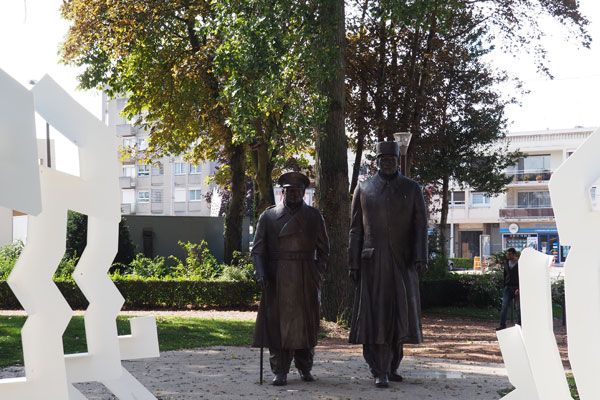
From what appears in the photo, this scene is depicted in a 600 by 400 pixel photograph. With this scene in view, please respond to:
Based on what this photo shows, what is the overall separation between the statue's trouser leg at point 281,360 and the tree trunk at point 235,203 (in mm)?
15129

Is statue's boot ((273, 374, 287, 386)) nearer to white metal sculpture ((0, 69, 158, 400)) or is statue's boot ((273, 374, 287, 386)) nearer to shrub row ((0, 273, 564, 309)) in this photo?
white metal sculpture ((0, 69, 158, 400))

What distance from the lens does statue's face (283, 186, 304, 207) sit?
8422 millimetres

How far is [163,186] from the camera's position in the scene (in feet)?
219

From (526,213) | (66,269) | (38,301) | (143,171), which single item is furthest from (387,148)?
(143,171)

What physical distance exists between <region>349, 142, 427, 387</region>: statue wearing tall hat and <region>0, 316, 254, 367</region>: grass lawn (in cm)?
417

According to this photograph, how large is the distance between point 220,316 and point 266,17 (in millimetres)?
7943

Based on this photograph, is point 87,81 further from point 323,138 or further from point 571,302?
point 571,302

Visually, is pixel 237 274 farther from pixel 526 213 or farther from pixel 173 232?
pixel 526 213

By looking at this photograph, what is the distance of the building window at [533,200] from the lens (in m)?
58.8

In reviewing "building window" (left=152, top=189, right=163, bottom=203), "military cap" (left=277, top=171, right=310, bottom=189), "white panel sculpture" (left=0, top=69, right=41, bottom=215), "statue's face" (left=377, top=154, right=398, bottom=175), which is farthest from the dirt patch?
"building window" (left=152, top=189, right=163, bottom=203)

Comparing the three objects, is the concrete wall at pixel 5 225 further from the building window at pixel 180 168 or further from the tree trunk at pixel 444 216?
the building window at pixel 180 168

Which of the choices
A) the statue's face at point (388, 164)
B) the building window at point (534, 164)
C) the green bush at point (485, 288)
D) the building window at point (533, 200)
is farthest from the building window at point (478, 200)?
the statue's face at point (388, 164)

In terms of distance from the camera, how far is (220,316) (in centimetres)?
1792

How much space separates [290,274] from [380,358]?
50.4 inches
